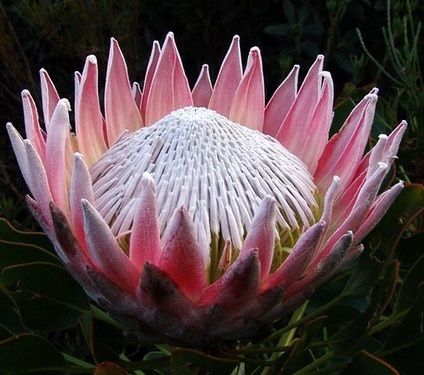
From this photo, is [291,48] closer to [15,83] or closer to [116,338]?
[15,83]

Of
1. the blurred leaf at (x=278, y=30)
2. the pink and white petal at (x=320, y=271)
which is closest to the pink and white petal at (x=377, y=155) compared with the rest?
the pink and white petal at (x=320, y=271)

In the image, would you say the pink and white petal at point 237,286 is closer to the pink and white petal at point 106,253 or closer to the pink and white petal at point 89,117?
the pink and white petal at point 106,253

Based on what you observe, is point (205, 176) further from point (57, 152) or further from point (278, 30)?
point (278, 30)

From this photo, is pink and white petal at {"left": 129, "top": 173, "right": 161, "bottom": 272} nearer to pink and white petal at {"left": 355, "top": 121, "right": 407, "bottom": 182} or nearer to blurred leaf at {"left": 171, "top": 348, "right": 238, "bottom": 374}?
blurred leaf at {"left": 171, "top": 348, "right": 238, "bottom": 374}

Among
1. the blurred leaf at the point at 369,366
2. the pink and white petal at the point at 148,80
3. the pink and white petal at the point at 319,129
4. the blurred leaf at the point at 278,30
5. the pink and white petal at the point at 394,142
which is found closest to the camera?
the blurred leaf at the point at 369,366

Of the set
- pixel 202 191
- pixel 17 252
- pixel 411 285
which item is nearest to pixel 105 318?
pixel 17 252

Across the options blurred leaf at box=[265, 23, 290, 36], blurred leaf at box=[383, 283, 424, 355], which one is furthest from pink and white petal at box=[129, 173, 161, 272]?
blurred leaf at box=[265, 23, 290, 36]
